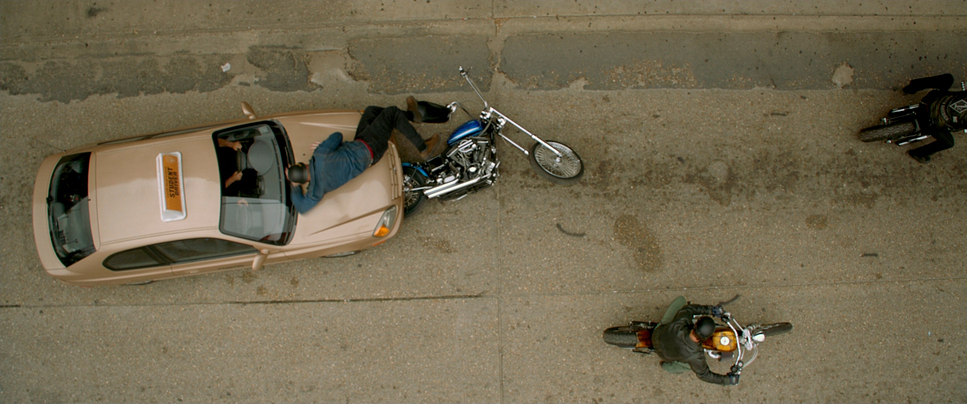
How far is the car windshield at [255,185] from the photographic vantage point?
405cm

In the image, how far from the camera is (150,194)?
4.02 meters

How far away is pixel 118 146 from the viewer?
427 cm

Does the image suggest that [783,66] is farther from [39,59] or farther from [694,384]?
[39,59]

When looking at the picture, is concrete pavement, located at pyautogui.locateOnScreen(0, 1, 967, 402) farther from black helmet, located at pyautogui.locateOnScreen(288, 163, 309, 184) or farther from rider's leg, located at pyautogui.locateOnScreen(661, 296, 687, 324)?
black helmet, located at pyautogui.locateOnScreen(288, 163, 309, 184)

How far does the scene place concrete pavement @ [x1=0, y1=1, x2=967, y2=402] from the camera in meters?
5.01

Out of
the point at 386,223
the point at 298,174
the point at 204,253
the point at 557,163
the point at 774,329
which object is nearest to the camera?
the point at 298,174

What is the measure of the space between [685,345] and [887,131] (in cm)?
369

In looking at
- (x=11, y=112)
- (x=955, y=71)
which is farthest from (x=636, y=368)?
(x=11, y=112)

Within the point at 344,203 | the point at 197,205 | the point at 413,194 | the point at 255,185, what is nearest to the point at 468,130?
the point at 413,194

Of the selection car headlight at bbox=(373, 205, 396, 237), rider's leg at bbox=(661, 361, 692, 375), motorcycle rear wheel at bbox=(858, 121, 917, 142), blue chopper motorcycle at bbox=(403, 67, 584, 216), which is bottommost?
rider's leg at bbox=(661, 361, 692, 375)

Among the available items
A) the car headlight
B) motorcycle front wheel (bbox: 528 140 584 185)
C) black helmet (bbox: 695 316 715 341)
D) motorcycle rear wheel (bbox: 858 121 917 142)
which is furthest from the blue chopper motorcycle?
motorcycle rear wheel (bbox: 858 121 917 142)

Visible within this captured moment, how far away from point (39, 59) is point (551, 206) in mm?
6678

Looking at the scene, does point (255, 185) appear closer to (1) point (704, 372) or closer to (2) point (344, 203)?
(2) point (344, 203)

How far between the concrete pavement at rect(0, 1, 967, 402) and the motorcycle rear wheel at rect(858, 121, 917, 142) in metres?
0.20
